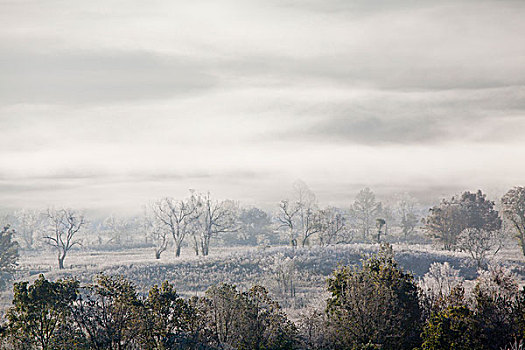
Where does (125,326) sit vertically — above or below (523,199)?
below

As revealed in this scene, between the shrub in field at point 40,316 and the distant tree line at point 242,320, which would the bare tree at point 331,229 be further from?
the shrub in field at point 40,316

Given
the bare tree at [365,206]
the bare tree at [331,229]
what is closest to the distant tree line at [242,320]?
the bare tree at [331,229]

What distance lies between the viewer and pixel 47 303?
28469 mm

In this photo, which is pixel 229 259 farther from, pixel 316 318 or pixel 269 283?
pixel 316 318

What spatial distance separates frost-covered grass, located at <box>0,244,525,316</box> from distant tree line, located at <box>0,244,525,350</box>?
2892 centimetres

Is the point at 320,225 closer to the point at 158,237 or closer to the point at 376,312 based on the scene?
the point at 158,237

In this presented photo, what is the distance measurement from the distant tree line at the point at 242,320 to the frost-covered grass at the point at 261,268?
28919mm

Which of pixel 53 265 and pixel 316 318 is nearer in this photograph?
pixel 316 318

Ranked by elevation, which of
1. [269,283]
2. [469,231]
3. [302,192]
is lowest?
[269,283]

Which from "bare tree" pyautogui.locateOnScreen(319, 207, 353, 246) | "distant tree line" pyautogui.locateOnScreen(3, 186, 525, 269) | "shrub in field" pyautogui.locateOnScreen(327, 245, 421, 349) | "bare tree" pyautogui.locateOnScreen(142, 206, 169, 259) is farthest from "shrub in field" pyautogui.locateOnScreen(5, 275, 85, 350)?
"bare tree" pyautogui.locateOnScreen(319, 207, 353, 246)

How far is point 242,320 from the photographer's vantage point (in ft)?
98.4

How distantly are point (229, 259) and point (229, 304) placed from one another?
4670 cm

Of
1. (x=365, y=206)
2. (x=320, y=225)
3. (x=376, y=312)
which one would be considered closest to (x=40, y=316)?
(x=376, y=312)

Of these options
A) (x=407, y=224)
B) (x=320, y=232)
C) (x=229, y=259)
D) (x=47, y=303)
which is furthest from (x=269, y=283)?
(x=407, y=224)
